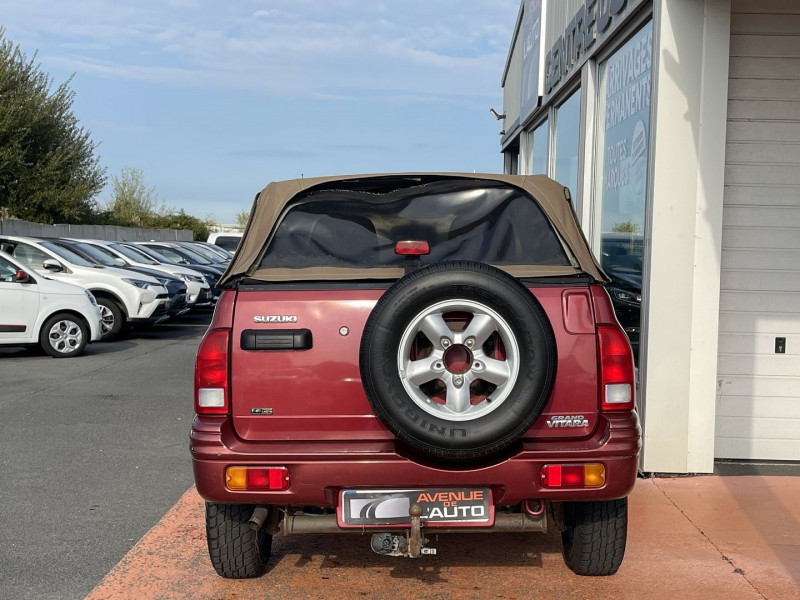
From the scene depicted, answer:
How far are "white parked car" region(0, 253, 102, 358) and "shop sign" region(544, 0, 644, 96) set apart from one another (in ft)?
22.4

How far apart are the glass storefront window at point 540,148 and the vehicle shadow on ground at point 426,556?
7.35m

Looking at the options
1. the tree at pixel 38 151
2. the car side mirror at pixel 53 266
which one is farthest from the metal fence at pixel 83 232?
the car side mirror at pixel 53 266

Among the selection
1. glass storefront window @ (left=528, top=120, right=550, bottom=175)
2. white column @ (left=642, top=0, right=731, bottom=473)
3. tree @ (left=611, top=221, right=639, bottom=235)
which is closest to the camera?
white column @ (left=642, top=0, right=731, bottom=473)

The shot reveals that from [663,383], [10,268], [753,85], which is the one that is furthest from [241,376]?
[10,268]

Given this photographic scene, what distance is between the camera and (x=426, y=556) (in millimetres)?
4965

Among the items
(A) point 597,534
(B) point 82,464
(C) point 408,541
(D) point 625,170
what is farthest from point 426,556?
(D) point 625,170

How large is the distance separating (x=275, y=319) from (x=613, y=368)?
1.35 meters

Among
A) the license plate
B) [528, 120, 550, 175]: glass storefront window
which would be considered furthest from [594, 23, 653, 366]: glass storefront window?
[528, 120, 550, 175]: glass storefront window

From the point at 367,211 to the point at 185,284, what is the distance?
13.7m

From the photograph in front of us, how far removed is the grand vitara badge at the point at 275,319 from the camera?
3910 millimetres

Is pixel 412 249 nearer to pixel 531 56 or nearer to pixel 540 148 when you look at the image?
pixel 540 148

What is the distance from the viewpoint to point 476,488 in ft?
12.8

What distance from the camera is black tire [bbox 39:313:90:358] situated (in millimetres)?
13180

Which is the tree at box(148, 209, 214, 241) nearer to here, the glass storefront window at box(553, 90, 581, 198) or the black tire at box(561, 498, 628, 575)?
the glass storefront window at box(553, 90, 581, 198)
